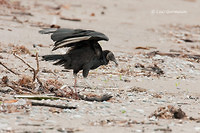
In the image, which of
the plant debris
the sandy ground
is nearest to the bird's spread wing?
the sandy ground

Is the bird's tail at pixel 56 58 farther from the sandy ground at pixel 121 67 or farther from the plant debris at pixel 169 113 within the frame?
the plant debris at pixel 169 113

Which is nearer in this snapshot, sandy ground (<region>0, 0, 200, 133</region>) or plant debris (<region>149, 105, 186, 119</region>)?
sandy ground (<region>0, 0, 200, 133</region>)

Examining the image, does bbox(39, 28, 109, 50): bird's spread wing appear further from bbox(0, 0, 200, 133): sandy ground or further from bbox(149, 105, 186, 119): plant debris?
bbox(149, 105, 186, 119): plant debris

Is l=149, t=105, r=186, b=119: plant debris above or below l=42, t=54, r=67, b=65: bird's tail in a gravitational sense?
below

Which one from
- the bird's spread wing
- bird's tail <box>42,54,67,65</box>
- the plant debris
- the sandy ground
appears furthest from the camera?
bird's tail <box>42,54,67,65</box>

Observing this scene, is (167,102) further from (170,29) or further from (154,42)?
(170,29)

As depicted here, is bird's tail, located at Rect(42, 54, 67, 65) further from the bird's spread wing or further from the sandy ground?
the sandy ground

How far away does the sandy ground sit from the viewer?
15.3 ft

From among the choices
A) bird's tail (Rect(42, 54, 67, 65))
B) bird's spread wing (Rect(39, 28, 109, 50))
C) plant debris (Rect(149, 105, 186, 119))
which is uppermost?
bird's spread wing (Rect(39, 28, 109, 50))

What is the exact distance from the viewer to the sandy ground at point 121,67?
465 cm

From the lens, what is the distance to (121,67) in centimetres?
836

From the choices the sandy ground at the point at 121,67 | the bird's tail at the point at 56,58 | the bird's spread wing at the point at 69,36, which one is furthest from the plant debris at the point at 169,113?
the bird's tail at the point at 56,58

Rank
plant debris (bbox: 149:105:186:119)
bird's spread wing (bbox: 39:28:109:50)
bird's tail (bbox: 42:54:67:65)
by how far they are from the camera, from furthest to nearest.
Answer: bird's tail (bbox: 42:54:67:65), bird's spread wing (bbox: 39:28:109:50), plant debris (bbox: 149:105:186:119)

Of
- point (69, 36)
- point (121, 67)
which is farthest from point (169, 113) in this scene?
point (121, 67)
